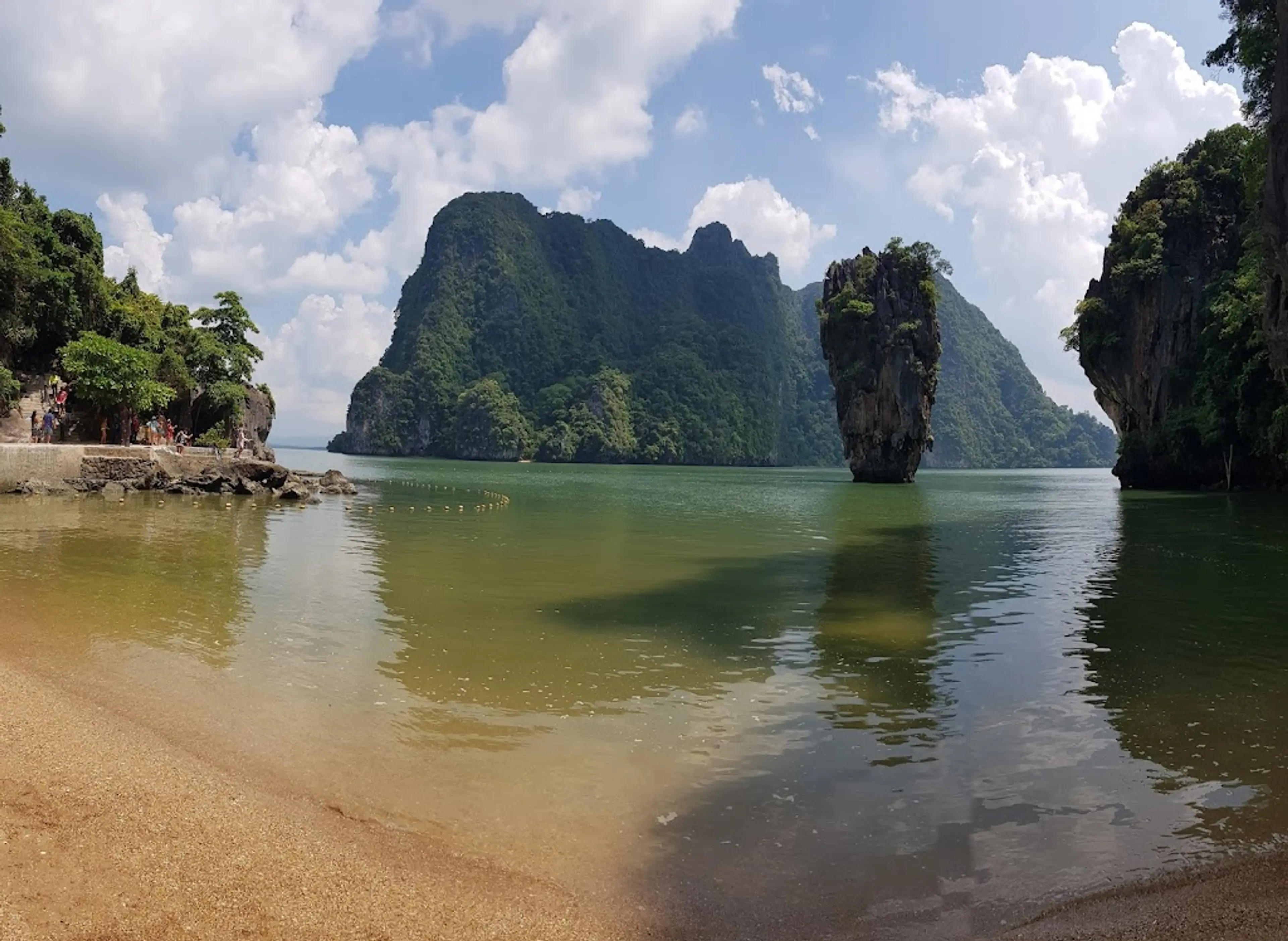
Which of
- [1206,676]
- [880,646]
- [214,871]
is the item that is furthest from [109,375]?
[1206,676]

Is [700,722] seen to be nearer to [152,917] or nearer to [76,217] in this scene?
[152,917]

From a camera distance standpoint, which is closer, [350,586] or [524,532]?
[350,586]

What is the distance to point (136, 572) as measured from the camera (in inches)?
567

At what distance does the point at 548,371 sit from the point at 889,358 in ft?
363

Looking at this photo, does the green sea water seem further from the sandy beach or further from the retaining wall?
the retaining wall

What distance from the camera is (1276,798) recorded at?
574 centimetres

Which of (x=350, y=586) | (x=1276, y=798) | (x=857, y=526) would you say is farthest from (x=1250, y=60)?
(x=350, y=586)

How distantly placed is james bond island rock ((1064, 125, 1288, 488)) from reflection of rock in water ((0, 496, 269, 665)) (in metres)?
A: 43.7

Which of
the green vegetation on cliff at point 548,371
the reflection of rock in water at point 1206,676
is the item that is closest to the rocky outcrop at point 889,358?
the reflection of rock in water at point 1206,676

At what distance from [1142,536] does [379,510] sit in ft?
81.3

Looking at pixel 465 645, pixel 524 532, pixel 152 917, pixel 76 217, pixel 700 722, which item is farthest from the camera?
pixel 76 217

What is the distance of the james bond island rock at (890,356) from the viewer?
68938 millimetres

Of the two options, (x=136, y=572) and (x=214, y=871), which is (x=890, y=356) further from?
(x=214, y=871)

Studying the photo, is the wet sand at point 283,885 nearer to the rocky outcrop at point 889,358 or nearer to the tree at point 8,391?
the tree at point 8,391
